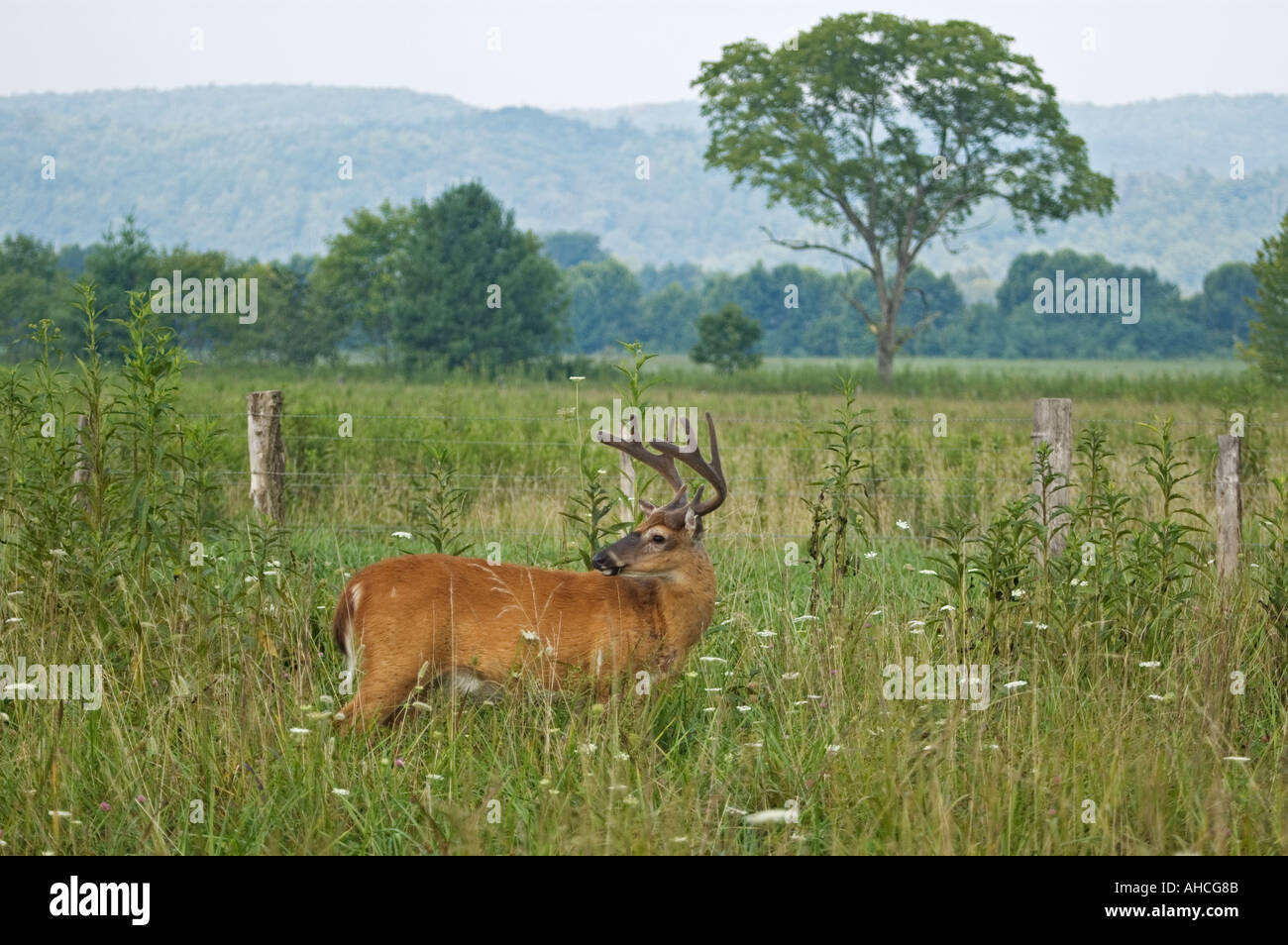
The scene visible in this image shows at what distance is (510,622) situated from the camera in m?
4.54

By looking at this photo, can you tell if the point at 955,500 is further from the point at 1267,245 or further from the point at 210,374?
the point at 210,374

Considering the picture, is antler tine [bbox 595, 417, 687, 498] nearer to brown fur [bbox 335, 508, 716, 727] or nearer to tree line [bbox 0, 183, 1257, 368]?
brown fur [bbox 335, 508, 716, 727]

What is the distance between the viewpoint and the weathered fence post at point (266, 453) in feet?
26.5

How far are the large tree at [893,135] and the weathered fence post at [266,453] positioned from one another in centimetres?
3249

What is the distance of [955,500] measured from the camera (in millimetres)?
9875

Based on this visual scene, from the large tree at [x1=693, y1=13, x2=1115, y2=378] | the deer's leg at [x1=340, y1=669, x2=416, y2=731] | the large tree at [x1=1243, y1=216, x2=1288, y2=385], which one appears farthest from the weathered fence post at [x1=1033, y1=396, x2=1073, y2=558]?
the large tree at [x1=693, y1=13, x2=1115, y2=378]

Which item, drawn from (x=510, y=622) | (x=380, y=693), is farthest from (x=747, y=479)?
(x=380, y=693)

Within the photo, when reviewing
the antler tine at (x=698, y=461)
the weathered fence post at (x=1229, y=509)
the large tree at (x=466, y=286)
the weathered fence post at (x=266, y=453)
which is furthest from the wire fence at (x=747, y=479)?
the large tree at (x=466, y=286)

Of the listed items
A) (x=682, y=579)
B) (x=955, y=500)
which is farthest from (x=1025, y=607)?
(x=955, y=500)

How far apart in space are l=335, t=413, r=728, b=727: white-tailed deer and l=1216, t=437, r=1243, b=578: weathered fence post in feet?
13.2

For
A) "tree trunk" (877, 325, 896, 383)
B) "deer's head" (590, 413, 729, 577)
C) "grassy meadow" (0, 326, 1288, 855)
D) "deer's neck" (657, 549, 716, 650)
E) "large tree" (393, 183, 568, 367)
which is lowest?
"grassy meadow" (0, 326, 1288, 855)

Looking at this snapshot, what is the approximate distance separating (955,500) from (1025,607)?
460cm

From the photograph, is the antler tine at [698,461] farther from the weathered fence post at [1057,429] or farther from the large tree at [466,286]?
the large tree at [466,286]

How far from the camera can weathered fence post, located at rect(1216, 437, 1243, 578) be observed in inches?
288
